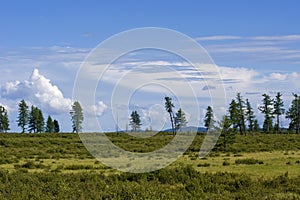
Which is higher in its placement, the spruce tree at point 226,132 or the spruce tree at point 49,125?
the spruce tree at point 49,125

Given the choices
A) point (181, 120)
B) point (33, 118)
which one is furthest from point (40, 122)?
point (181, 120)

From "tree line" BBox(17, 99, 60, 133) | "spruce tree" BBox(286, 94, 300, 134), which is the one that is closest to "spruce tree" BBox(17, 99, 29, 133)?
"tree line" BBox(17, 99, 60, 133)

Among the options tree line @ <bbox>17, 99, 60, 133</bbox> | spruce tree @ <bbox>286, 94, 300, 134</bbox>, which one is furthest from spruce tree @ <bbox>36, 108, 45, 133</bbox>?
spruce tree @ <bbox>286, 94, 300, 134</bbox>

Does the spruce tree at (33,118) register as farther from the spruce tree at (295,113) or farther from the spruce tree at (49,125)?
the spruce tree at (295,113)

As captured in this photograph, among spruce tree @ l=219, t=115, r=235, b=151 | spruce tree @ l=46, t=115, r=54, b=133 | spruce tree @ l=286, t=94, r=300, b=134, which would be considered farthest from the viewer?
spruce tree @ l=46, t=115, r=54, b=133

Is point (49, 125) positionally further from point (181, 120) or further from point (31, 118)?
point (181, 120)

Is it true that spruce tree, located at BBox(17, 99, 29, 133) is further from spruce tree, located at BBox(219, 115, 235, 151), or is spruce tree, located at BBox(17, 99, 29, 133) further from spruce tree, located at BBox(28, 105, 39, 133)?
spruce tree, located at BBox(219, 115, 235, 151)

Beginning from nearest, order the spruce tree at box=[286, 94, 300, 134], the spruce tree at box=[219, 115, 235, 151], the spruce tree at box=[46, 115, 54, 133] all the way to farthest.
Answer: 1. the spruce tree at box=[219, 115, 235, 151]
2. the spruce tree at box=[286, 94, 300, 134]
3. the spruce tree at box=[46, 115, 54, 133]

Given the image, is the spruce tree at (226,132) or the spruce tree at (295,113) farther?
the spruce tree at (295,113)

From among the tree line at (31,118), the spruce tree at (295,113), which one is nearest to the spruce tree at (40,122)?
the tree line at (31,118)

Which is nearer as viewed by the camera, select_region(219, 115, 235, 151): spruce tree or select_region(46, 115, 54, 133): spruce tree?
select_region(219, 115, 235, 151): spruce tree

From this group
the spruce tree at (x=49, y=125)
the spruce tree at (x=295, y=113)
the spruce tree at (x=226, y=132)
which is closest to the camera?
the spruce tree at (x=226, y=132)

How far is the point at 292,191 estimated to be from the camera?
17.2 metres

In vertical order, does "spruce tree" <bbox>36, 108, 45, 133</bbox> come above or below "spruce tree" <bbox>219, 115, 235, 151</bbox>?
above
